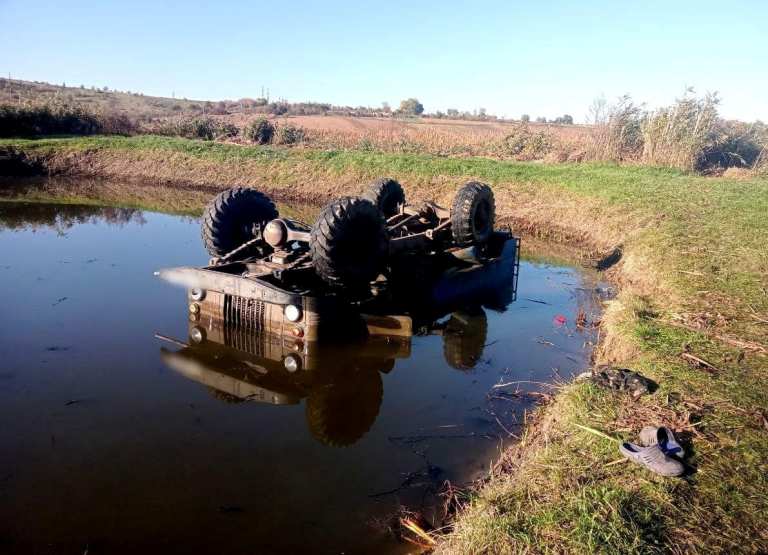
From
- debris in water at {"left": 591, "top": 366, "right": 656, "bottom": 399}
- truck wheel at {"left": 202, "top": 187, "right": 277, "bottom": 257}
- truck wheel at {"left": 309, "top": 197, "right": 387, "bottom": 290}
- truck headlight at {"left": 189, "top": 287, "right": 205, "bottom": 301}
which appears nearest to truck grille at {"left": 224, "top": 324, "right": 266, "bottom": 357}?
truck headlight at {"left": 189, "top": 287, "right": 205, "bottom": 301}

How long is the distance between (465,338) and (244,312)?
9.85 feet

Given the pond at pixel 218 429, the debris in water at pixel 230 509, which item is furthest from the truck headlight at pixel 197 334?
the debris in water at pixel 230 509

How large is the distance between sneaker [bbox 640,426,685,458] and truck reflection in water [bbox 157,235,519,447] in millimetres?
2350

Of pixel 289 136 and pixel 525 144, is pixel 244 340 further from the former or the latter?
pixel 289 136

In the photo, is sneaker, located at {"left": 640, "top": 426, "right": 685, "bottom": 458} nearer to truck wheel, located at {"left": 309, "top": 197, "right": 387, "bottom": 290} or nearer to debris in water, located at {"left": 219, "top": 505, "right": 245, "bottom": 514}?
debris in water, located at {"left": 219, "top": 505, "right": 245, "bottom": 514}

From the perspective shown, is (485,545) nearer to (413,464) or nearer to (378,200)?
(413,464)

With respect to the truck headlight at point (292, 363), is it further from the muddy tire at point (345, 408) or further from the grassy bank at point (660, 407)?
the grassy bank at point (660, 407)

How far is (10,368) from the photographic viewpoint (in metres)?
5.87

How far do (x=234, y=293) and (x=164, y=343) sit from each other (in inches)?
43.4

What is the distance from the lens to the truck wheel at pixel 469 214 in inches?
347

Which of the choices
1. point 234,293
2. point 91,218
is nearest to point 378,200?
point 234,293

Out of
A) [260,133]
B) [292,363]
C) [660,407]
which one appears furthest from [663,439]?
[260,133]

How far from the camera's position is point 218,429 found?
4.93 metres

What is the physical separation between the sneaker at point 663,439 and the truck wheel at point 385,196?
6588 mm
